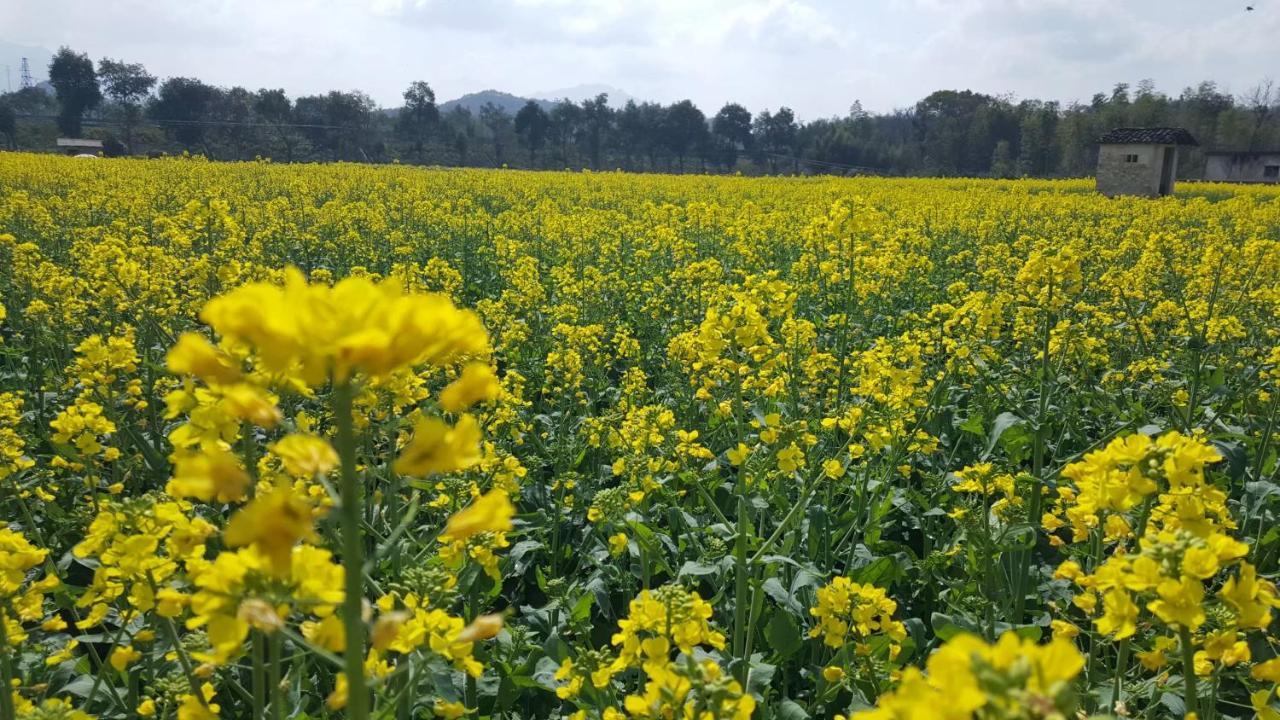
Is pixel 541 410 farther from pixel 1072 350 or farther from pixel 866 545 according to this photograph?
pixel 1072 350

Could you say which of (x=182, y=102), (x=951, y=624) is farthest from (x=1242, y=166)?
(x=182, y=102)

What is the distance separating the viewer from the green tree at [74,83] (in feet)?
206

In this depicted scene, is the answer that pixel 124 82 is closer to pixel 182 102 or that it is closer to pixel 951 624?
pixel 182 102

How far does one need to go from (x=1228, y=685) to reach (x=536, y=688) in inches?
105

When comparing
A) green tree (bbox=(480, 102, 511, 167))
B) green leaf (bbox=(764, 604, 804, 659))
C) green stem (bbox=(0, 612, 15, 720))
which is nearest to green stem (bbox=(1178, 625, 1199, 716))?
green leaf (bbox=(764, 604, 804, 659))

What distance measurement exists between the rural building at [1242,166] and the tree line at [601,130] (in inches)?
40.5

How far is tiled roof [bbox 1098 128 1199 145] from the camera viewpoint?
98.1 ft

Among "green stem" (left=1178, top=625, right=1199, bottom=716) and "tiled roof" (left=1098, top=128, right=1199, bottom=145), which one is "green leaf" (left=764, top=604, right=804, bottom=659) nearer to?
"green stem" (left=1178, top=625, right=1199, bottom=716)

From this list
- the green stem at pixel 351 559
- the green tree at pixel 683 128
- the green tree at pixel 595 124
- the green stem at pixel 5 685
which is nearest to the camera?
the green stem at pixel 351 559

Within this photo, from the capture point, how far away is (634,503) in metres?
3.55

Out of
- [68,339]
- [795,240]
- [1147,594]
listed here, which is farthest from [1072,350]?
[795,240]

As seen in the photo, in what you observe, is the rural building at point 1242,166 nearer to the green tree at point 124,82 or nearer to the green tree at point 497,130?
the green tree at point 497,130

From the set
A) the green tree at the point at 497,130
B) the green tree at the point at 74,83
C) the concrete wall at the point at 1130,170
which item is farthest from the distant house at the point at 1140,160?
the green tree at the point at 74,83

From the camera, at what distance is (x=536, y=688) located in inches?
119
